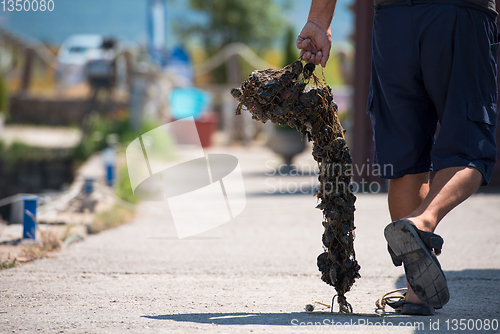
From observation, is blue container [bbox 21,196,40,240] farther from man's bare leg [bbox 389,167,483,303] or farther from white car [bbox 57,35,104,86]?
white car [bbox 57,35,104,86]

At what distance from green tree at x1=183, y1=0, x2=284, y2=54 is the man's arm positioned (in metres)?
23.7

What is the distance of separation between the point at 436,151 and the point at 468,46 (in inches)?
14.8

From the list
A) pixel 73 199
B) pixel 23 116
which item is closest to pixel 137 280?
pixel 73 199

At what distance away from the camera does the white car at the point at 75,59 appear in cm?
1853

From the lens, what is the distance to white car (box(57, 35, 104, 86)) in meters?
18.5

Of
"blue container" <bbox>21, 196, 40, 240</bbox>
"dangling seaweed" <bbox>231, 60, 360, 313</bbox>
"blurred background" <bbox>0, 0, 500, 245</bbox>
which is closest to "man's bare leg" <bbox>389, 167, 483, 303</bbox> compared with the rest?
"dangling seaweed" <bbox>231, 60, 360, 313</bbox>

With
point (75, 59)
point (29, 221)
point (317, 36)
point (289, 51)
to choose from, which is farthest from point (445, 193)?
point (75, 59)

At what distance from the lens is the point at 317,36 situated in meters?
1.86

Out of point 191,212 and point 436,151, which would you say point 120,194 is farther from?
point 436,151

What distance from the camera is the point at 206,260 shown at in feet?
9.25

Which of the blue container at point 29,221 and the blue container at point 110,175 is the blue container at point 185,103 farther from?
the blue container at point 29,221

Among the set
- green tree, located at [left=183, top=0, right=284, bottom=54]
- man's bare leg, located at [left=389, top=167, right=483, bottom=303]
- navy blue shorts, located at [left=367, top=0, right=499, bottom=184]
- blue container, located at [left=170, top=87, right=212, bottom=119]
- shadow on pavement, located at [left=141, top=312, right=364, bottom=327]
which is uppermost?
green tree, located at [left=183, top=0, right=284, bottom=54]

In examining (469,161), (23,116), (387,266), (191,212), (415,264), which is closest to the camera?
(415,264)

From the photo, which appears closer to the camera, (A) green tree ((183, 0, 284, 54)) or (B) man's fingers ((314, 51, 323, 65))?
(B) man's fingers ((314, 51, 323, 65))
